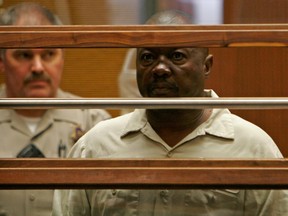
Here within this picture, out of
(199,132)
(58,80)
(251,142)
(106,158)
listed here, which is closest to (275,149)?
(251,142)

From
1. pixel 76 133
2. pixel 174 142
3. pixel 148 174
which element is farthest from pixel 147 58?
pixel 76 133

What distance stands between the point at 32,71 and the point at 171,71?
497 mm

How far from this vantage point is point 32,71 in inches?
77.4

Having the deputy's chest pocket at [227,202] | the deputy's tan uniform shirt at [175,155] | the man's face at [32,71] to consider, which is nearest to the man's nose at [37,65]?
the man's face at [32,71]

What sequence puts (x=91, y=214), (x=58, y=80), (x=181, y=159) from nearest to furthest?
(x=181, y=159) → (x=91, y=214) → (x=58, y=80)

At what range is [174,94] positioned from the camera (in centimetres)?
152

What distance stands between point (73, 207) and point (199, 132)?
27 cm

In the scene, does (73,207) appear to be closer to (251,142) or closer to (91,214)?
(91,214)

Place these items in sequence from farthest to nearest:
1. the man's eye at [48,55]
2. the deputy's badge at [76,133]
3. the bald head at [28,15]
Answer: the deputy's badge at [76,133] → the man's eye at [48,55] → the bald head at [28,15]

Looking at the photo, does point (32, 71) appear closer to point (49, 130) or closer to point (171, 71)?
point (49, 130)

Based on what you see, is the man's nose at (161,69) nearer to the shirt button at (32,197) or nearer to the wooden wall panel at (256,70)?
the wooden wall panel at (256,70)

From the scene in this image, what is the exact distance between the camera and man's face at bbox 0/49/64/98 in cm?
184

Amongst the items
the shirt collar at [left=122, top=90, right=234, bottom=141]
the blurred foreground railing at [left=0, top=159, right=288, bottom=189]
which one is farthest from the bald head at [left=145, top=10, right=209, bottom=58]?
the blurred foreground railing at [left=0, top=159, right=288, bottom=189]

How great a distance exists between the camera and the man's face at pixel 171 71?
1545mm
